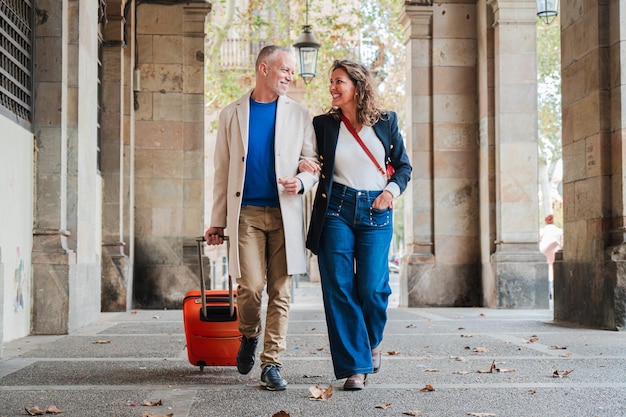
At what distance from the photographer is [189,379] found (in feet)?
20.1

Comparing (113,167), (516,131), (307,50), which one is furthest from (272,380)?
(307,50)

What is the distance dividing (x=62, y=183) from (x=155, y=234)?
539 cm

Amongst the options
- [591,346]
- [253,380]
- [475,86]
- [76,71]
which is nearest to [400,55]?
[475,86]

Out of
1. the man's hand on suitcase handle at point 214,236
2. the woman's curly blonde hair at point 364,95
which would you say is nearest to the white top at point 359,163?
the woman's curly blonde hair at point 364,95

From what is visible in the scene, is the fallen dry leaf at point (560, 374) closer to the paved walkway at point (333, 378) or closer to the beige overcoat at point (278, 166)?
the paved walkway at point (333, 378)

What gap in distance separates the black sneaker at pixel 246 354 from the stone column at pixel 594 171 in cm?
498

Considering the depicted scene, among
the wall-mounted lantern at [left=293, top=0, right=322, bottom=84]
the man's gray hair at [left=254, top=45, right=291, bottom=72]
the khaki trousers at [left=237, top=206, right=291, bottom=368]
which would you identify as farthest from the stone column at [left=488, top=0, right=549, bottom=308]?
the man's gray hair at [left=254, top=45, right=291, bottom=72]

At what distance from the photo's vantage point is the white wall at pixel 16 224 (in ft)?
28.3

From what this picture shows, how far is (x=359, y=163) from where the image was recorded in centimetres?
573

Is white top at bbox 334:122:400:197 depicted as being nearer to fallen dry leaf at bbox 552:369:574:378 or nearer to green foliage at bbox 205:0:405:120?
fallen dry leaf at bbox 552:369:574:378

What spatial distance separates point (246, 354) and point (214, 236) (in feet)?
2.51

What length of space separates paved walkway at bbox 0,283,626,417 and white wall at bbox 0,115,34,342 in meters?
0.26

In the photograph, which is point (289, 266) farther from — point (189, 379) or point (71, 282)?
point (71, 282)

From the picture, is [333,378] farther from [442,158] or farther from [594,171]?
[442,158]
